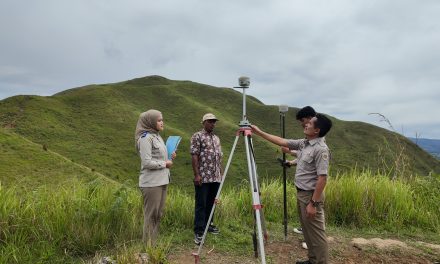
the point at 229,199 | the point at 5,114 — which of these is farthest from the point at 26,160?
the point at 229,199

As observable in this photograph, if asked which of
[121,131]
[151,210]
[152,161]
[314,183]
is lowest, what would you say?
[151,210]

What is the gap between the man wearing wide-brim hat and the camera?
16.7 feet

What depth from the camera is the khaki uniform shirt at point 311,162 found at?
3596mm

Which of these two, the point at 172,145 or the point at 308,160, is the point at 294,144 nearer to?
the point at 308,160

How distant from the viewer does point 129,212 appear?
504 centimetres

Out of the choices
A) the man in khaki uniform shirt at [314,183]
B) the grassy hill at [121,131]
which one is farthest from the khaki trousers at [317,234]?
the grassy hill at [121,131]

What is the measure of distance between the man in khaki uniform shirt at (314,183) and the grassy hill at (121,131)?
1995 centimetres

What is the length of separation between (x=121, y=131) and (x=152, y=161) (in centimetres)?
5365

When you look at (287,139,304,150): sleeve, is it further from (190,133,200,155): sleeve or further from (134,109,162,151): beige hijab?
(134,109,162,151): beige hijab

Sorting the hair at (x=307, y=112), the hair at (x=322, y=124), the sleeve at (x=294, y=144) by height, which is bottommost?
the sleeve at (x=294, y=144)

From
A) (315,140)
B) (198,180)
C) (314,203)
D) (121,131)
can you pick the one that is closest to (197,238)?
(198,180)

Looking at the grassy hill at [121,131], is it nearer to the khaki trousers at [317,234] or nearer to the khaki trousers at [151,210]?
the khaki trousers at [317,234]

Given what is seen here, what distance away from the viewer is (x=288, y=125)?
242ft

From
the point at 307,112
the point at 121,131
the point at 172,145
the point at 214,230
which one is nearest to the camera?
the point at 307,112
